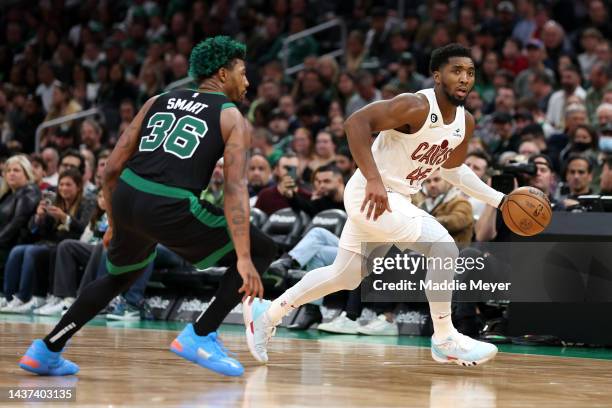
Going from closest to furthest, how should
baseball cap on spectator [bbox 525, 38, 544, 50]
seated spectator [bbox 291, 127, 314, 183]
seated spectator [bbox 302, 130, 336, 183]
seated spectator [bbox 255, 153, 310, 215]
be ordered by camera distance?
seated spectator [bbox 255, 153, 310, 215], seated spectator [bbox 302, 130, 336, 183], seated spectator [bbox 291, 127, 314, 183], baseball cap on spectator [bbox 525, 38, 544, 50]

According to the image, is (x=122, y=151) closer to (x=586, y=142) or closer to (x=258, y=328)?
(x=258, y=328)

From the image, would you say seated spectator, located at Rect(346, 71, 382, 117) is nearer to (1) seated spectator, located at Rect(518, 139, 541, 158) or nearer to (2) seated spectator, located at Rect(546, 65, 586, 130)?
(2) seated spectator, located at Rect(546, 65, 586, 130)

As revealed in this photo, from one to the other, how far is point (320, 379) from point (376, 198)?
110cm

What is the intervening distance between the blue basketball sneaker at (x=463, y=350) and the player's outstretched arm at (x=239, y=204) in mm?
1628

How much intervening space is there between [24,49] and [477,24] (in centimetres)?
925

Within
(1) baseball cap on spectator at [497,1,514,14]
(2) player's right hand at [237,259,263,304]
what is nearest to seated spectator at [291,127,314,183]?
(1) baseball cap on spectator at [497,1,514,14]

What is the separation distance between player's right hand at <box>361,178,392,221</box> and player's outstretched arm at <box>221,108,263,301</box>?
1.02 metres

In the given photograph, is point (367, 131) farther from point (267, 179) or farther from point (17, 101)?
point (17, 101)

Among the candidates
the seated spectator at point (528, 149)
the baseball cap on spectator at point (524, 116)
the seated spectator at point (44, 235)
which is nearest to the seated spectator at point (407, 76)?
the baseball cap on spectator at point (524, 116)

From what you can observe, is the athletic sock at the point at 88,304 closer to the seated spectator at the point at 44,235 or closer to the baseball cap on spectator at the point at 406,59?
the seated spectator at the point at 44,235

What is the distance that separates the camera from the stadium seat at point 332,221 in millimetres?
10812

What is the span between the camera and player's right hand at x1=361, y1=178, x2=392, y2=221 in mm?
6535

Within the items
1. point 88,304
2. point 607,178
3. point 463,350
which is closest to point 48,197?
point 607,178

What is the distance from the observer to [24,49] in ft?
70.2
